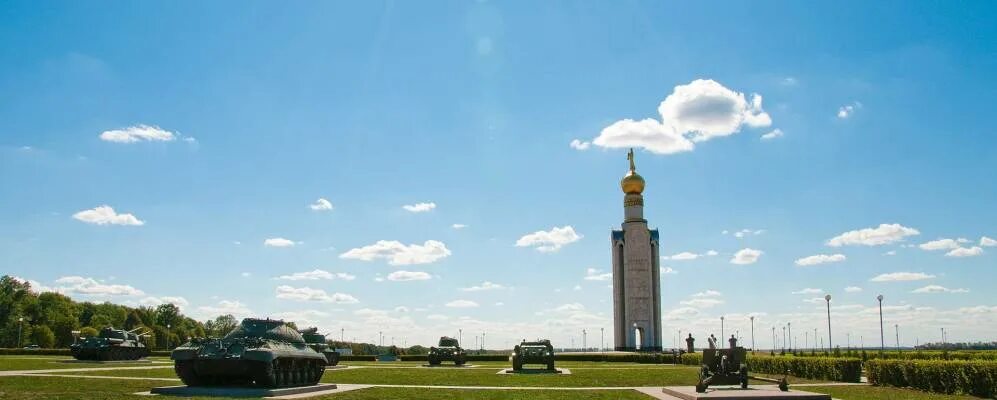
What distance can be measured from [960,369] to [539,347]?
17.8m

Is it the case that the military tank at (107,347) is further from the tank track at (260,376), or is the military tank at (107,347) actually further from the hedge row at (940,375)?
the hedge row at (940,375)

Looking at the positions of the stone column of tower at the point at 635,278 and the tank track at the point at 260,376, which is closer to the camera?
the tank track at the point at 260,376

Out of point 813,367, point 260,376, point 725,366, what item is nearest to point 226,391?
point 260,376

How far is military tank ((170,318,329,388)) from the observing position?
19.5 m

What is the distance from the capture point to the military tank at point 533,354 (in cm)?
3316

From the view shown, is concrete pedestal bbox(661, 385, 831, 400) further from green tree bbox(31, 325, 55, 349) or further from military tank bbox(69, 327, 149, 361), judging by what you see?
green tree bbox(31, 325, 55, 349)

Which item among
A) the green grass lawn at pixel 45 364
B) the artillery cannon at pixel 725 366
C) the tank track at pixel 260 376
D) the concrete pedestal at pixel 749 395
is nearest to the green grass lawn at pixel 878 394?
the artillery cannon at pixel 725 366

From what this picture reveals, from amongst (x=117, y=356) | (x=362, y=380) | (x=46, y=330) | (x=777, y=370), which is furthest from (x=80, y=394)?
(x=46, y=330)

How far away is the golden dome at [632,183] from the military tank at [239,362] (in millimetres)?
63303

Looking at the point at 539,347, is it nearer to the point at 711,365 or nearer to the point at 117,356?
the point at 711,365

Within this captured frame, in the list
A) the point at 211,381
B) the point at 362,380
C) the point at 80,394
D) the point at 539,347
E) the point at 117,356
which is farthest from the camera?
the point at 117,356

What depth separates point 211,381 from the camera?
20688mm

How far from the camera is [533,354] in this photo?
111 feet

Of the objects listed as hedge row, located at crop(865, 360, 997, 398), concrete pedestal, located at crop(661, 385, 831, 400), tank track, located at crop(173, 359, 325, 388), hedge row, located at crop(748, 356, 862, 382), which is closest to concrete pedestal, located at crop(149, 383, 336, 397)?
tank track, located at crop(173, 359, 325, 388)
